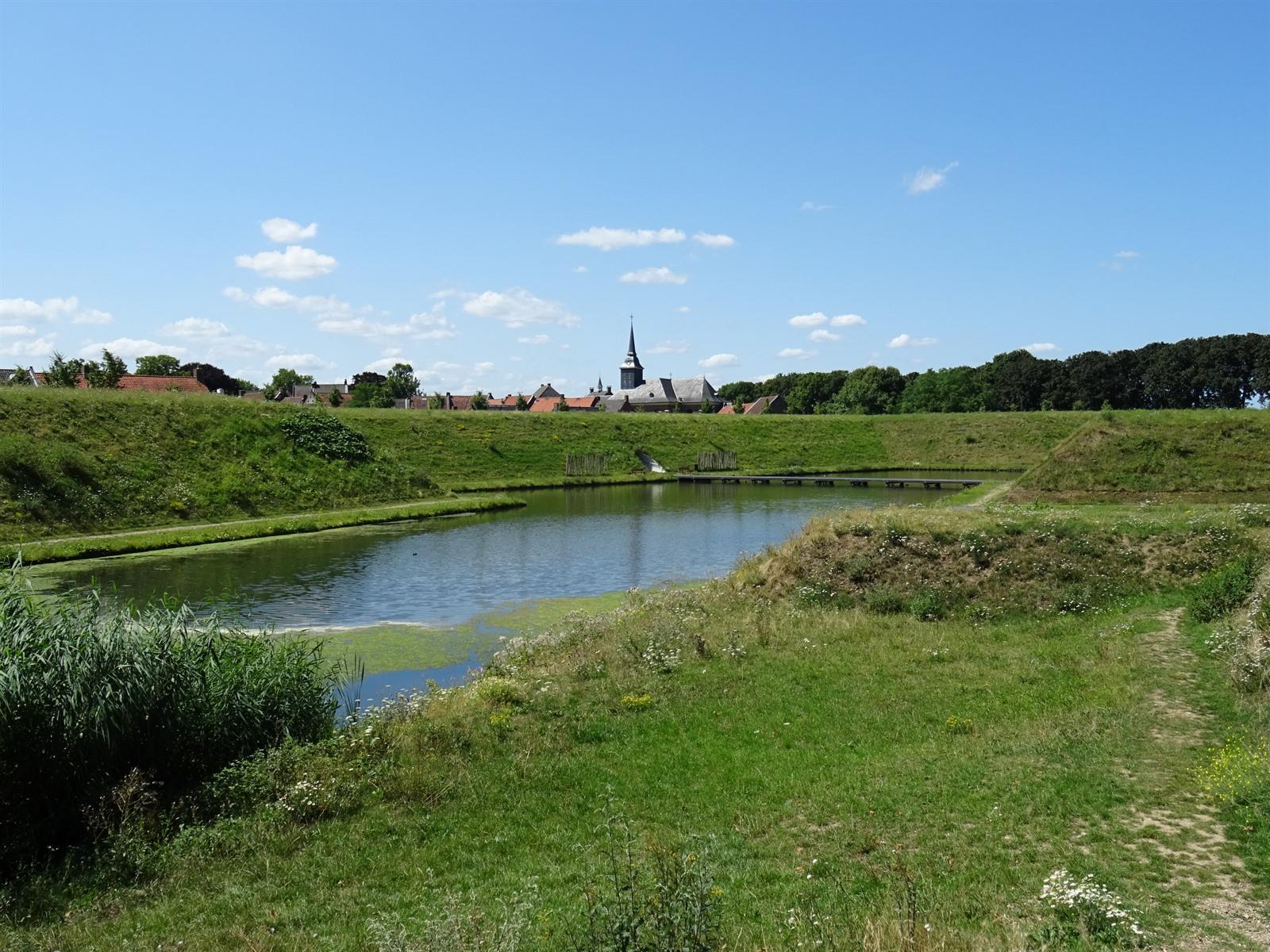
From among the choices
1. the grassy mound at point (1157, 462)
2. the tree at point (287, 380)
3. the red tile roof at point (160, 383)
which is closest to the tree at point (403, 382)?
the tree at point (287, 380)

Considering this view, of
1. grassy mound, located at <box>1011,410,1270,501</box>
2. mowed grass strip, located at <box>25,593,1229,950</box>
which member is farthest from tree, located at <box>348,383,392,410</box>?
mowed grass strip, located at <box>25,593,1229,950</box>

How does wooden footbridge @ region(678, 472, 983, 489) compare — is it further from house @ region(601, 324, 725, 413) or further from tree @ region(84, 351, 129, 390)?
house @ region(601, 324, 725, 413)

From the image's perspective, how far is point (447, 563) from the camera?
35000 millimetres

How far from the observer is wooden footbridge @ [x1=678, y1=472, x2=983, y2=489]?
69250 millimetres

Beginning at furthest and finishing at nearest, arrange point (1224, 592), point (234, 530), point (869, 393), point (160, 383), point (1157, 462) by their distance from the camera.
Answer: point (869, 393)
point (160, 383)
point (1157, 462)
point (234, 530)
point (1224, 592)

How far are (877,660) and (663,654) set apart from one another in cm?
442

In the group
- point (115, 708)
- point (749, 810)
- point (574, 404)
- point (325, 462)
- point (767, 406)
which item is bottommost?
point (749, 810)

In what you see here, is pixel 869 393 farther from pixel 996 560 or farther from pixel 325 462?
pixel 996 560

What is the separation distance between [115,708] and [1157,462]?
4562 centimetres

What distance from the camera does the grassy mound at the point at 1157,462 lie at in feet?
132

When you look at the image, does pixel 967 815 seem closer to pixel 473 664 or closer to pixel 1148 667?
pixel 1148 667

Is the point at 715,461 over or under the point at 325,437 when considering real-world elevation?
under

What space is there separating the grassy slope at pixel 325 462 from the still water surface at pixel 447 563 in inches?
314

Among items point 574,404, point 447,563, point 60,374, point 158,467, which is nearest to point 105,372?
point 60,374
